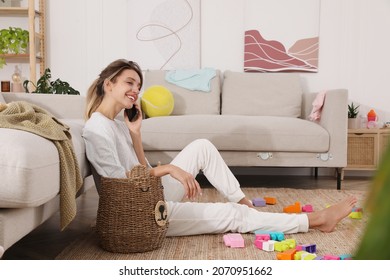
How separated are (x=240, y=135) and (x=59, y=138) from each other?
1931 millimetres

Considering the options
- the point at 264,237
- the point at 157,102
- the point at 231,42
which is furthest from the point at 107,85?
the point at 231,42

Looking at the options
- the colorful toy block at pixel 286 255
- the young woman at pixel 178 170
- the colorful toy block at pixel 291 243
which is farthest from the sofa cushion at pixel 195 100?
the colorful toy block at pixel 286 255

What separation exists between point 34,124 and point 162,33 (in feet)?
10.7

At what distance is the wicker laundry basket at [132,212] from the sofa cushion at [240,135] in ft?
5.42

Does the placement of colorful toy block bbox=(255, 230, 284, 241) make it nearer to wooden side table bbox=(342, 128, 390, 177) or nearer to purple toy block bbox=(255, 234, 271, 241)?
purple toy block bbox=(255, 234, 271, 241)

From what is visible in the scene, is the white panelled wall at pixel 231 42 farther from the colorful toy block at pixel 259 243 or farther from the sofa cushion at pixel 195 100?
the colorful toy block at pixel 259 243

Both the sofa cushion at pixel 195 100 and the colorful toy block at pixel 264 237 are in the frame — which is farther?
the sofa cushion at pixel 195 100

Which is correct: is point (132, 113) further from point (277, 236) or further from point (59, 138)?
point (277, 236)

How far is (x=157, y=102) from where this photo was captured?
3.82 metres

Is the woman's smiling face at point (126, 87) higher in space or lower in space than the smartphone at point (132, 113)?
higher

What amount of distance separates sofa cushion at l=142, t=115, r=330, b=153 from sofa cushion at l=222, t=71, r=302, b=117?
654 millimetres

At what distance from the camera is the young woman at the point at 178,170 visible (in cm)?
193

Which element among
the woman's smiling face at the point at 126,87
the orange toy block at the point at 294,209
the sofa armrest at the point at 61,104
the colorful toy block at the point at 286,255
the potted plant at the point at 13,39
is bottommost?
the orange toy block at the point at 294,209

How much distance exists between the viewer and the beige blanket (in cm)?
157
